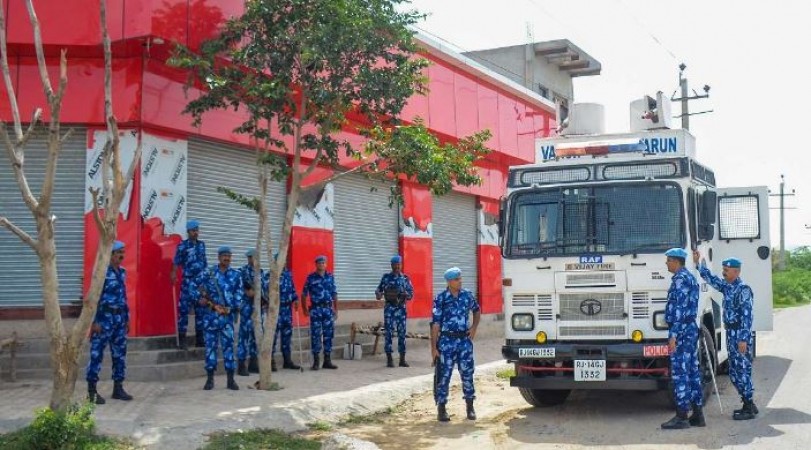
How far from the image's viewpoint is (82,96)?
11406mm

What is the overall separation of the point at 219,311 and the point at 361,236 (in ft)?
20.3

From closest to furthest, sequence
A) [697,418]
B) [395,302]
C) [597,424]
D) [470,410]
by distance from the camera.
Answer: [697,418] < [597,424] < [470,410] < [395,302]

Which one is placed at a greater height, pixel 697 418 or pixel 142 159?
pixel 142 159

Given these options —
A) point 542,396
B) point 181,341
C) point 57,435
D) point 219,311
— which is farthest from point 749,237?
point 57,435

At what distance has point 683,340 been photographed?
8.34 metres

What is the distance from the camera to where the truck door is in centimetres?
1183

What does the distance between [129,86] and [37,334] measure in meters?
3.72

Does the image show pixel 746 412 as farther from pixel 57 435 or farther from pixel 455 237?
pixel 455 237

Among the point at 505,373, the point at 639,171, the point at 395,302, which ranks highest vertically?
the point at 639,171

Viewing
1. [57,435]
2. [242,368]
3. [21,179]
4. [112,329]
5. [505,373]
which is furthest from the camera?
[505,373]

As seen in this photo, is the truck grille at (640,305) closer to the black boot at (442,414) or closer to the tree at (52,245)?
the black boot at (442,414)

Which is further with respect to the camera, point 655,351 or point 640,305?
point 640,305

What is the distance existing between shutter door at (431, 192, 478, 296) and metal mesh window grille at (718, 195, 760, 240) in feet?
26.1

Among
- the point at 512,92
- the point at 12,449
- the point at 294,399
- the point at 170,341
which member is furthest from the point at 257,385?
the point at 512,92
